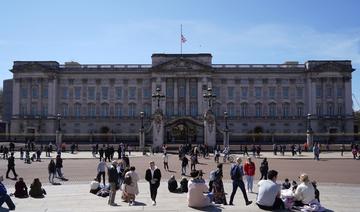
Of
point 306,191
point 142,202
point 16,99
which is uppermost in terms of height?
point 16,99

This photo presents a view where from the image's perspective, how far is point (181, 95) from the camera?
3578 inches

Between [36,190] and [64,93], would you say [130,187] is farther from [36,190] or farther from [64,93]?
[64,93]

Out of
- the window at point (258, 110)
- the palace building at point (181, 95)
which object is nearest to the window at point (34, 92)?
the palace building at point (181, 95)

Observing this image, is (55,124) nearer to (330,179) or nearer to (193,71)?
(193,71)

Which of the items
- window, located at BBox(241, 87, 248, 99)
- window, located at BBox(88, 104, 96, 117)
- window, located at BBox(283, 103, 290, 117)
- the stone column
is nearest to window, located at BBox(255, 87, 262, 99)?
window, located at BBox(241, 87, 248, 99)

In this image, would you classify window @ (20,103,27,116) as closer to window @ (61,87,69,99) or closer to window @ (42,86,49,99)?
window @ (42,86,49,99)

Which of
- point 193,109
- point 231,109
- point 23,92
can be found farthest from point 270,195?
point 23,92

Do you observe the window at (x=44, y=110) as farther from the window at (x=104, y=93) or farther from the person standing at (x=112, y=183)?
the person standing at (x=112, y=183)

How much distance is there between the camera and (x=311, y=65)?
297ft

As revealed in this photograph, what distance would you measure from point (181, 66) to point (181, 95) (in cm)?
596

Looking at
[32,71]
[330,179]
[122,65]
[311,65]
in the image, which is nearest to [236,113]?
[311,65]

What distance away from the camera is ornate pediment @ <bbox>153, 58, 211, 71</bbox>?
294 feet

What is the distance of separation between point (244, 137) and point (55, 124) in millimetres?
38330

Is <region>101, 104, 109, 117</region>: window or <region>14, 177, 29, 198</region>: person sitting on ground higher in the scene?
<region>101, 104, 109, 117</region>: window
